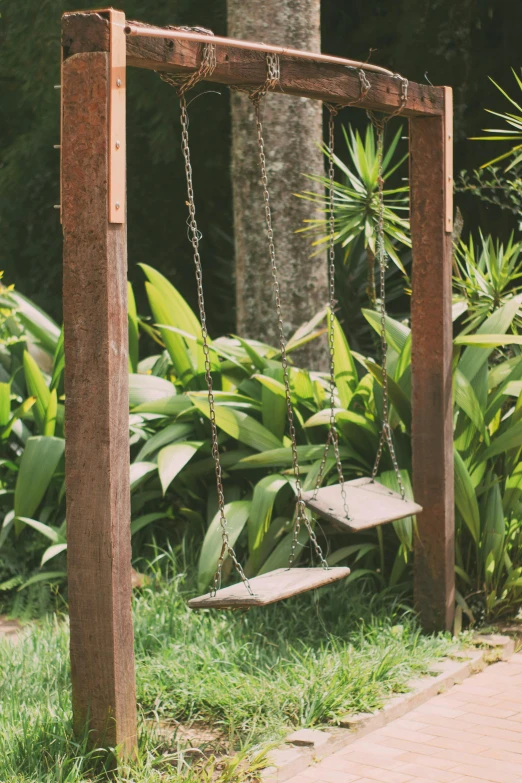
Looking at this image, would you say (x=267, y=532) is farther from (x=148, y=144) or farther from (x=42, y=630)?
(x=148, y=144)

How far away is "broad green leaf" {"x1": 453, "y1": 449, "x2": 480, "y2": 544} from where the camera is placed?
4.52 m

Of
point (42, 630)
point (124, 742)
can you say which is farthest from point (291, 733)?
point (42, 630)

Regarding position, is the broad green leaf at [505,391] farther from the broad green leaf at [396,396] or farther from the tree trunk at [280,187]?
the tree trunk at [280,187]

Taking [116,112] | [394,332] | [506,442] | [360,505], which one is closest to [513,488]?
[506,442]

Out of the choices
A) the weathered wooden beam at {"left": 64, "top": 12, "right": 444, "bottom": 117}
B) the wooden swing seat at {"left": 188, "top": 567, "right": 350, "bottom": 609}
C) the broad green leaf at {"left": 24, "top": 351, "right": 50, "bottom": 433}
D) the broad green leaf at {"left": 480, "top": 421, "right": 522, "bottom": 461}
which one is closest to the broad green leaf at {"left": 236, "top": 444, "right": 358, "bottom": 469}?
the broad green leaf at {"left": 480, "top": 421, "right": 522, "bottom": 461}

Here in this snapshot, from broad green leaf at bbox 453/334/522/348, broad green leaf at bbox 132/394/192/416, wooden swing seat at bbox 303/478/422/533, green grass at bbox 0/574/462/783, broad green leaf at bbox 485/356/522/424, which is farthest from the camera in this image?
broad green leaf at bbox 132/394/192/416

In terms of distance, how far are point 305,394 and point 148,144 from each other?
5.73 metres

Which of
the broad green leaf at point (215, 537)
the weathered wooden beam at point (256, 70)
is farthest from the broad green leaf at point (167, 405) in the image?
the weathered wooden beam at point (256, 70)

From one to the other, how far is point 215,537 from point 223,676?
1.04 meters

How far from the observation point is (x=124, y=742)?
2980mm

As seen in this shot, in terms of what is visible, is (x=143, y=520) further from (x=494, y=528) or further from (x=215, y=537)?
(x=494, y=528)

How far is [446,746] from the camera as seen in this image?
337 centimetres

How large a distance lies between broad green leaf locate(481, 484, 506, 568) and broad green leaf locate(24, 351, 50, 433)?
7.45 ft

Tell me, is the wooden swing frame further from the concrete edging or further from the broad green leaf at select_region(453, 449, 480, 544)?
the broad green leaf at select_region(453, 449, 480, 544)
